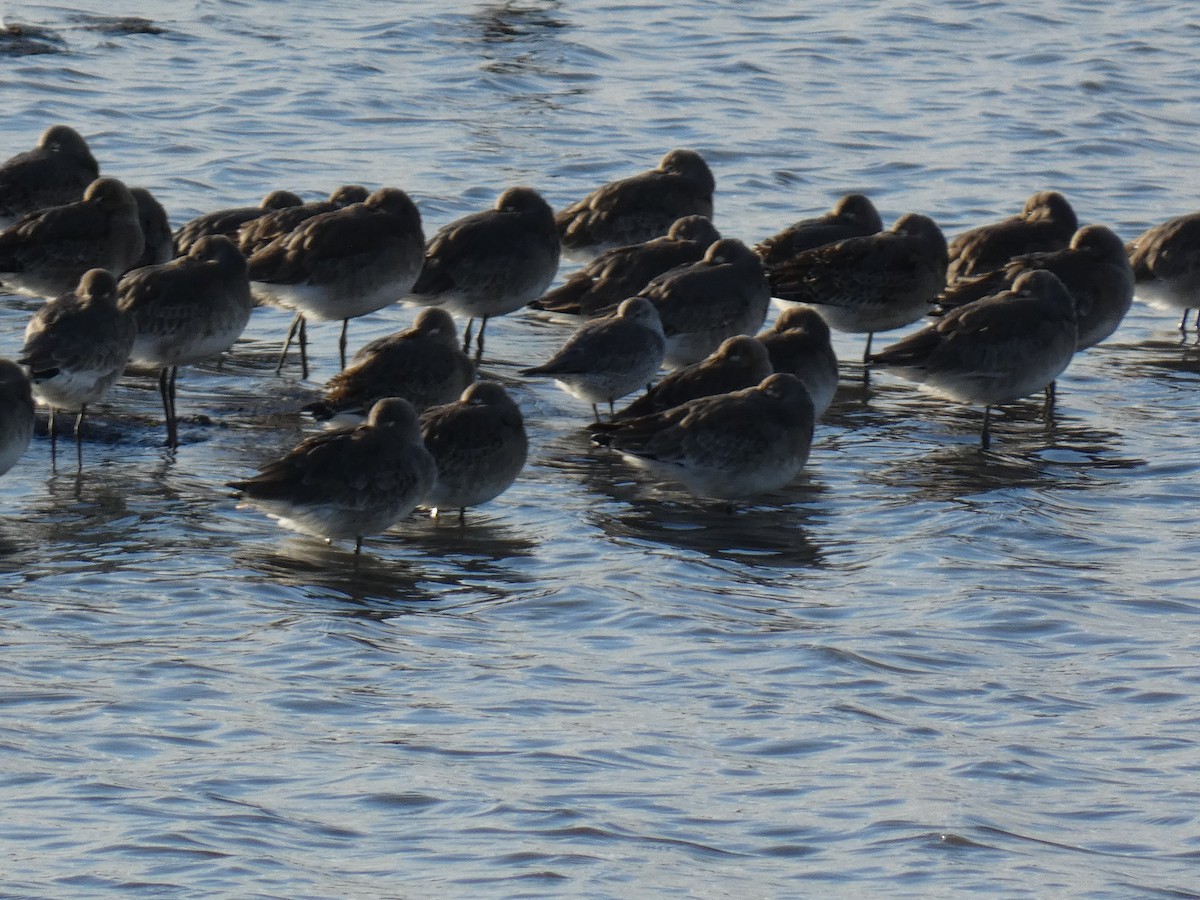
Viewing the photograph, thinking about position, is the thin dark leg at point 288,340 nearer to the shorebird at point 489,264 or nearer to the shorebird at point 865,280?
the shorebird at point 489,264

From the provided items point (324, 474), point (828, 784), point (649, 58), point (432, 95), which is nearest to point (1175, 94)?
point (649, 58)

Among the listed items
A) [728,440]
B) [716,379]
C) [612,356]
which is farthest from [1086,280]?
[728,440]

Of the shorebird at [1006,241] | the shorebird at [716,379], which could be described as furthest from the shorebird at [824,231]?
the shorebird at [716,379]

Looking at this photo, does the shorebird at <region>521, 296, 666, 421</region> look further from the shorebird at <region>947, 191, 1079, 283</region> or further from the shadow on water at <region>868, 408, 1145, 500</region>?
the shorebird at <region>947, 191, 1079, 283</region>

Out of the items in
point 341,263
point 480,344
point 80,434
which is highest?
point 341,263

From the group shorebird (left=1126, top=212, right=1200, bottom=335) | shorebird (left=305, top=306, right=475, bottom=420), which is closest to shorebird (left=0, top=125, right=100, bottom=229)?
shorebird (left=305, top=306, right=475, bottom=420)

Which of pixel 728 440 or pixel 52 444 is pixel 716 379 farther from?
pixel 52 444

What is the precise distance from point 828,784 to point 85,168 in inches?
396

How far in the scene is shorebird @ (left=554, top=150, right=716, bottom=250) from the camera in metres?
15.9

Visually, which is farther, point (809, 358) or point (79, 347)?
point (809, 358)

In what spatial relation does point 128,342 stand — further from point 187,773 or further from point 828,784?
point 828,784

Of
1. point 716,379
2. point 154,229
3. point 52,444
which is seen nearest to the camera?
point 52,444

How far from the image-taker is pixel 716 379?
11.8m

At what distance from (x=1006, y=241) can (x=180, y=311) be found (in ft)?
20.2
